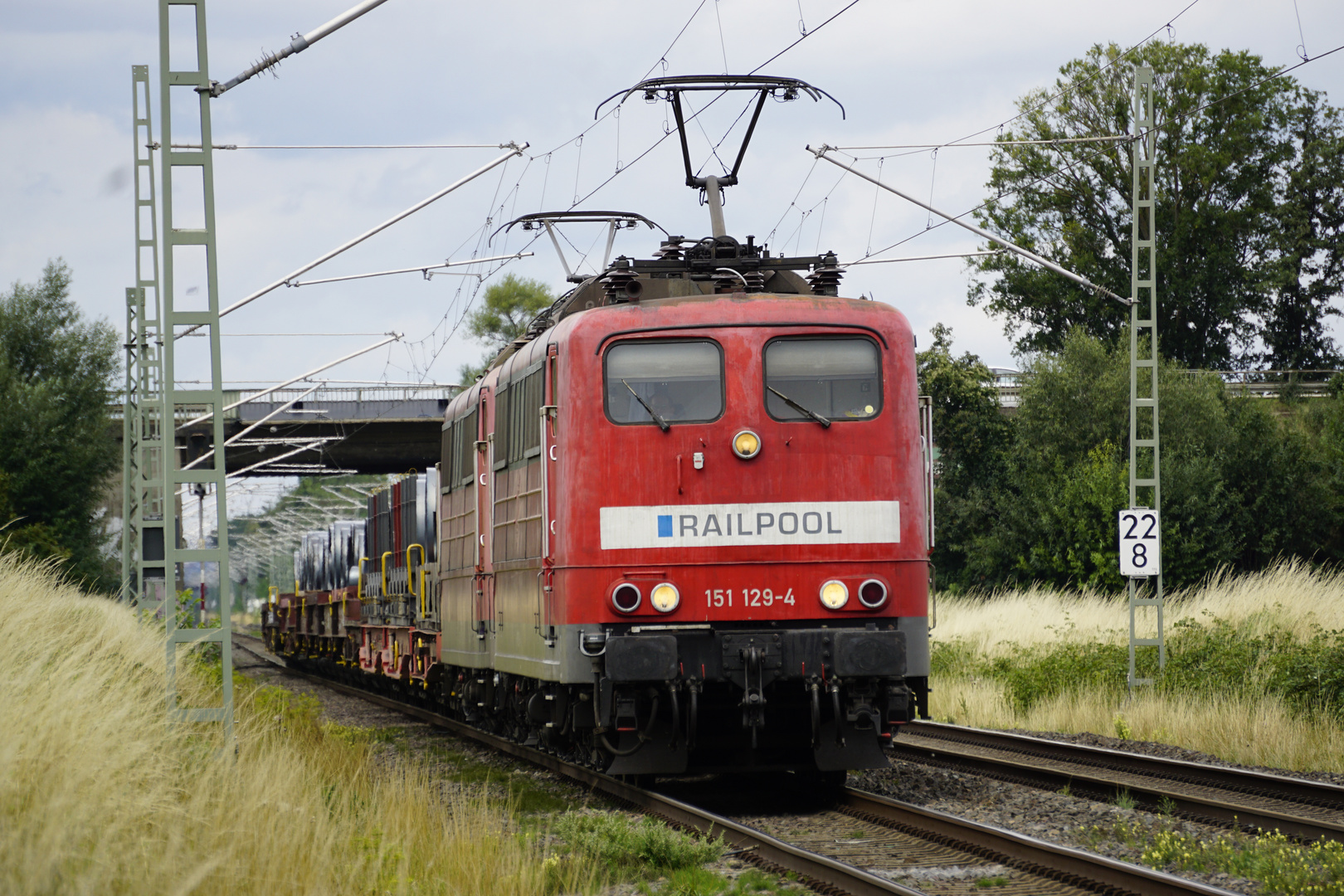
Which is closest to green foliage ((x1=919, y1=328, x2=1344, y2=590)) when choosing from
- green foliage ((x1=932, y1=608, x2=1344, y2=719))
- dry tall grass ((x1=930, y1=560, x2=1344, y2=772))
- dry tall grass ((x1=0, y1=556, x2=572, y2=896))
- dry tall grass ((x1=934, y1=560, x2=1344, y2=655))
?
dry tall grass ((x1=930, y1=560, x2=1344, y2=772))

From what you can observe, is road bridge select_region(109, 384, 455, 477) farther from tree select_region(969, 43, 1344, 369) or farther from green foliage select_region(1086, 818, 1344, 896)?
green foliage select_region(1086, 818, 1344, 896)

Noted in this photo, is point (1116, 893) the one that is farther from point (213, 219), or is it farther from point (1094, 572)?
point (1094, 572)

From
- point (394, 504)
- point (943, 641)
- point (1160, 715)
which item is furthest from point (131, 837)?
point (943, 641)

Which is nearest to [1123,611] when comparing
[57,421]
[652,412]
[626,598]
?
[652,412]

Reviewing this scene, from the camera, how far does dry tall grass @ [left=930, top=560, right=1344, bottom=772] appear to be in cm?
1377

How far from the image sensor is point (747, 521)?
10508 millimetres

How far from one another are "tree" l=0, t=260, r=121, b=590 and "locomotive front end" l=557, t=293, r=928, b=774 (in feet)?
76.9

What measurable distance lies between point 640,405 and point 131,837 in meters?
5.47

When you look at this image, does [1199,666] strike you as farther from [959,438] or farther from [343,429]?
[343,429]

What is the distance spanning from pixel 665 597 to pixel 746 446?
118 cm

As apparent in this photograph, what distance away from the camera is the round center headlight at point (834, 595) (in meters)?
10.4

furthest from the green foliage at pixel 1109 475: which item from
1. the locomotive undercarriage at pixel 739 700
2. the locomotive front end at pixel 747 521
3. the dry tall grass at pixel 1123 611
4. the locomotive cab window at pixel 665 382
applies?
the locomotive cab window at pixel 665 382

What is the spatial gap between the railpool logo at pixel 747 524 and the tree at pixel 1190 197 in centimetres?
3653

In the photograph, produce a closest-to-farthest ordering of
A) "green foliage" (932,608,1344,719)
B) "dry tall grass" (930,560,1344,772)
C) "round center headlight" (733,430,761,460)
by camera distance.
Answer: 1. "round center headlight" (733,430,761,460)
2. "dry tall grass" (930,560,1344,772)
3. "green foliage" (932,608,1344,719)
